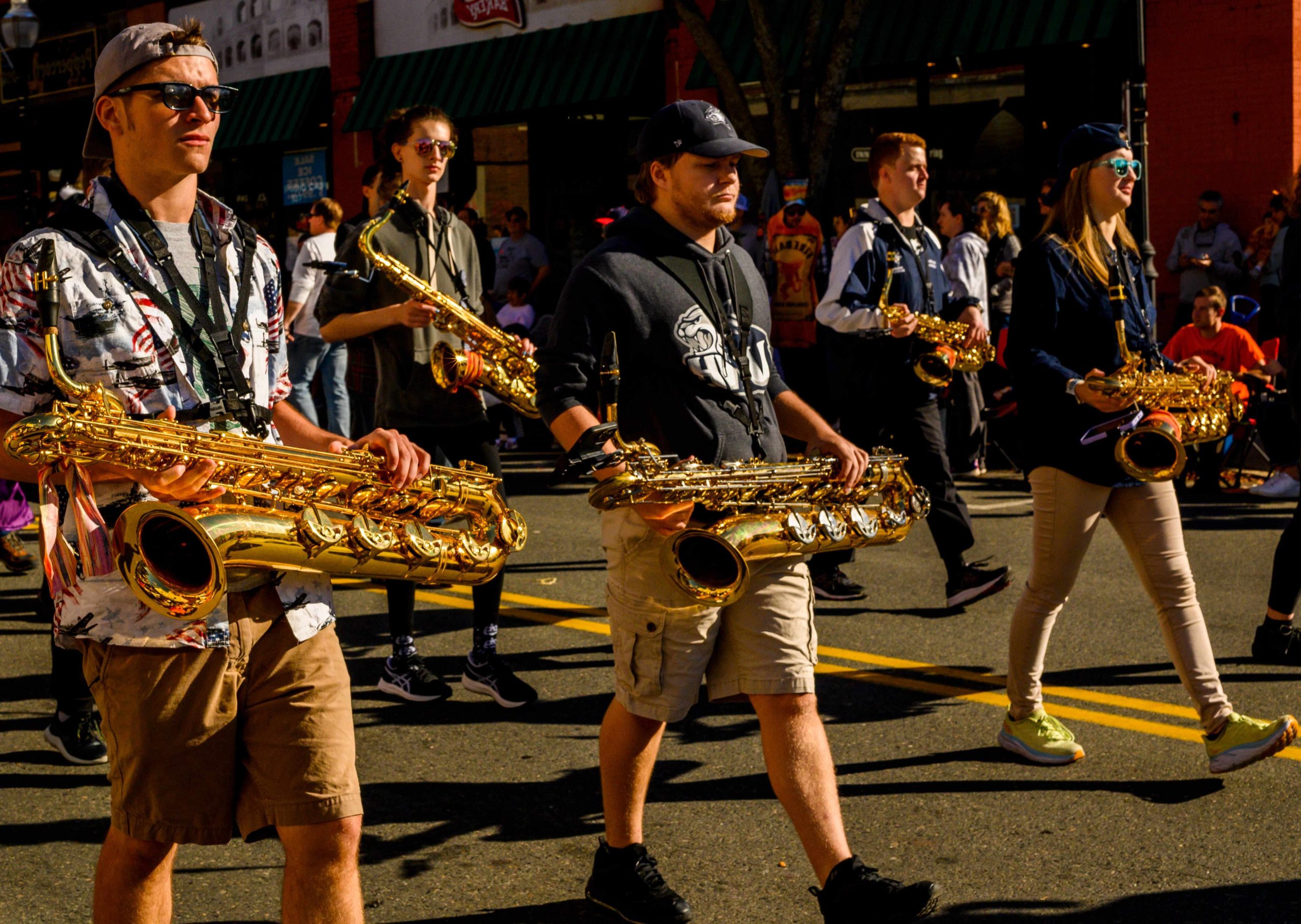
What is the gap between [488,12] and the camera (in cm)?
2244

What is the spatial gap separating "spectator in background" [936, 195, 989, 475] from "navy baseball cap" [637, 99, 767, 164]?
6.93 m

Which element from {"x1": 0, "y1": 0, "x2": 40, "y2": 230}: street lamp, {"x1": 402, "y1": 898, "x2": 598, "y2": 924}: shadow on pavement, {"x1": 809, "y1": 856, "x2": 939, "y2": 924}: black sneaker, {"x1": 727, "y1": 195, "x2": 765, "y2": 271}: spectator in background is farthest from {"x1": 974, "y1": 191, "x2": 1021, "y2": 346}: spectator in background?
{"x1": 0, "y1": 0, "x2": 40, "y2": 230}: street lamp

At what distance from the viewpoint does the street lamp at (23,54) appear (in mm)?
19984

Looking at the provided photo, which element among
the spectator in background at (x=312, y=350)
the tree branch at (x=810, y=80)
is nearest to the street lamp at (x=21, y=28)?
the spectator in background at (x=312, y=350)

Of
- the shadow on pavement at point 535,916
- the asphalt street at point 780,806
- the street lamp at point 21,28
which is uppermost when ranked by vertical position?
the street lamp at point 21,28

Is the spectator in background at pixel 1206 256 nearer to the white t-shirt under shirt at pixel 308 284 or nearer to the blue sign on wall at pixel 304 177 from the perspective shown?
the white t-shirt under shirt at pixel 308 284

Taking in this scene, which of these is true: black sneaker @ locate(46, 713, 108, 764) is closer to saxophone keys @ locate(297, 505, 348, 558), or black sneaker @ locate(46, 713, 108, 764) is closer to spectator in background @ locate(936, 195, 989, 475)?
saxophone keys @ locate(297, 505, 348, 558)

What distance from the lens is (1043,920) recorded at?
4176 mm

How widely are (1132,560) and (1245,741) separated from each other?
2.31ft

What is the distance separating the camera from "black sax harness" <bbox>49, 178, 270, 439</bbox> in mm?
3211

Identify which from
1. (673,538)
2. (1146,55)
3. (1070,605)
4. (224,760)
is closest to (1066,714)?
(1070,605)

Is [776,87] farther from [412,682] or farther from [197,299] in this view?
[197,299]

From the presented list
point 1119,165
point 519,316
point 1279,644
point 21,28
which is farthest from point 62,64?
point 1119,165

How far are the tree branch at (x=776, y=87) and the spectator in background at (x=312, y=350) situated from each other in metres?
5.19
